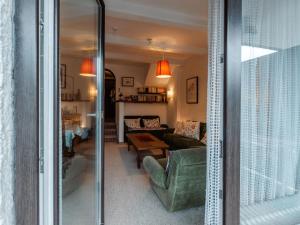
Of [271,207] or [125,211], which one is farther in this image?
[125,211]

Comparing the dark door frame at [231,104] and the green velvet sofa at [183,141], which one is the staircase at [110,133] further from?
the dark door frame at [231,104]

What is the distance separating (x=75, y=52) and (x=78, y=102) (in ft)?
1.14

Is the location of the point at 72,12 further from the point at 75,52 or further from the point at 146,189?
the point at 146,189

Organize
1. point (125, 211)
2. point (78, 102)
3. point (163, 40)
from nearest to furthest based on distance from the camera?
point (78, 102) → point (125, 211) → point (163, 40)

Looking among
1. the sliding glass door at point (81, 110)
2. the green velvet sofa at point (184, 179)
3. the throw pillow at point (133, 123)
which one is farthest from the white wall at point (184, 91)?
the sliding glass door at point (81, 110)

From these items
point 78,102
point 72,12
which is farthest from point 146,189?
point 72,12

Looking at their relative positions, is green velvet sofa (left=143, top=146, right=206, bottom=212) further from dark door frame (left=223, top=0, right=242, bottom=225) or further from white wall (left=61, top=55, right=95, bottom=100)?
white wall (left=61, top=55, right=95, bottom=100)

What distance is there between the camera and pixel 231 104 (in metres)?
1.12

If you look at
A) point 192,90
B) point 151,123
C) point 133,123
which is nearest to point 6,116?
point 192,90

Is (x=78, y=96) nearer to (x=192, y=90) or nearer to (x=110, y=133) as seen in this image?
→ (x=192, y=90)

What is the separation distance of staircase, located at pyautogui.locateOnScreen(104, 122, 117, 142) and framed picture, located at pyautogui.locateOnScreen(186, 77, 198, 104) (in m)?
3.11

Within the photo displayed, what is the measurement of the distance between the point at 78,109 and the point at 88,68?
432 mm

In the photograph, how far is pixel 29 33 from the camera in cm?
67

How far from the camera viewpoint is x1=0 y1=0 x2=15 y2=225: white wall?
22.9 inches
